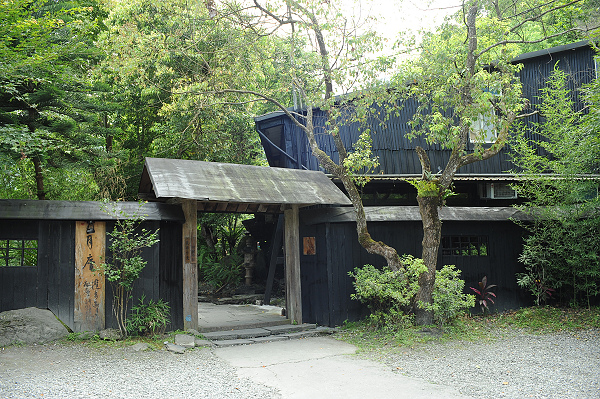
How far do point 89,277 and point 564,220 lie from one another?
9.51 metres

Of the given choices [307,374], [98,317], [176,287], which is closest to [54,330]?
[98,317]

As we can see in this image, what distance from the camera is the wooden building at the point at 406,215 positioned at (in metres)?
9.48

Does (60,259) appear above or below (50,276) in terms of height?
above

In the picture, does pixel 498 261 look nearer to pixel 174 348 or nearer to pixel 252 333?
pixel 252 333

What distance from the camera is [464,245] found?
34.3 feet

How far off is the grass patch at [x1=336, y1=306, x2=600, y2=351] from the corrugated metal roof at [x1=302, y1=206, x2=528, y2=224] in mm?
2114

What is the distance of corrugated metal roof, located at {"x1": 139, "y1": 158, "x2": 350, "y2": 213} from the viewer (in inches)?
320

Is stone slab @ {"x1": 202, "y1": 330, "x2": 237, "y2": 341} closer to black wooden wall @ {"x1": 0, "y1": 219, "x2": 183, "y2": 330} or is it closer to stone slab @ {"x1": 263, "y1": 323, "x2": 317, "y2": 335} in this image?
stone slab @ {"x1": 263, "y1": 323, "x2": 317, "y2": 335}

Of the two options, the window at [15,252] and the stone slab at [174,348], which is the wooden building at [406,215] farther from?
the window at [15,252]

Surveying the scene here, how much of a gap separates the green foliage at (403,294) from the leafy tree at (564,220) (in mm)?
2656

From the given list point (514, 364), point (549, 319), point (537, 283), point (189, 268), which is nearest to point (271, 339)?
point (189, 268)

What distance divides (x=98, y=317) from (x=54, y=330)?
72cm

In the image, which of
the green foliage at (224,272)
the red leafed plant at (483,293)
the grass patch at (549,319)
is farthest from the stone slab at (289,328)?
the green foliage at (224,272)

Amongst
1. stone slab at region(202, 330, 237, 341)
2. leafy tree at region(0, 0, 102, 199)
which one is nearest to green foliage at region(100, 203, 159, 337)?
stone slab at region(202, 330, 237, 341)
